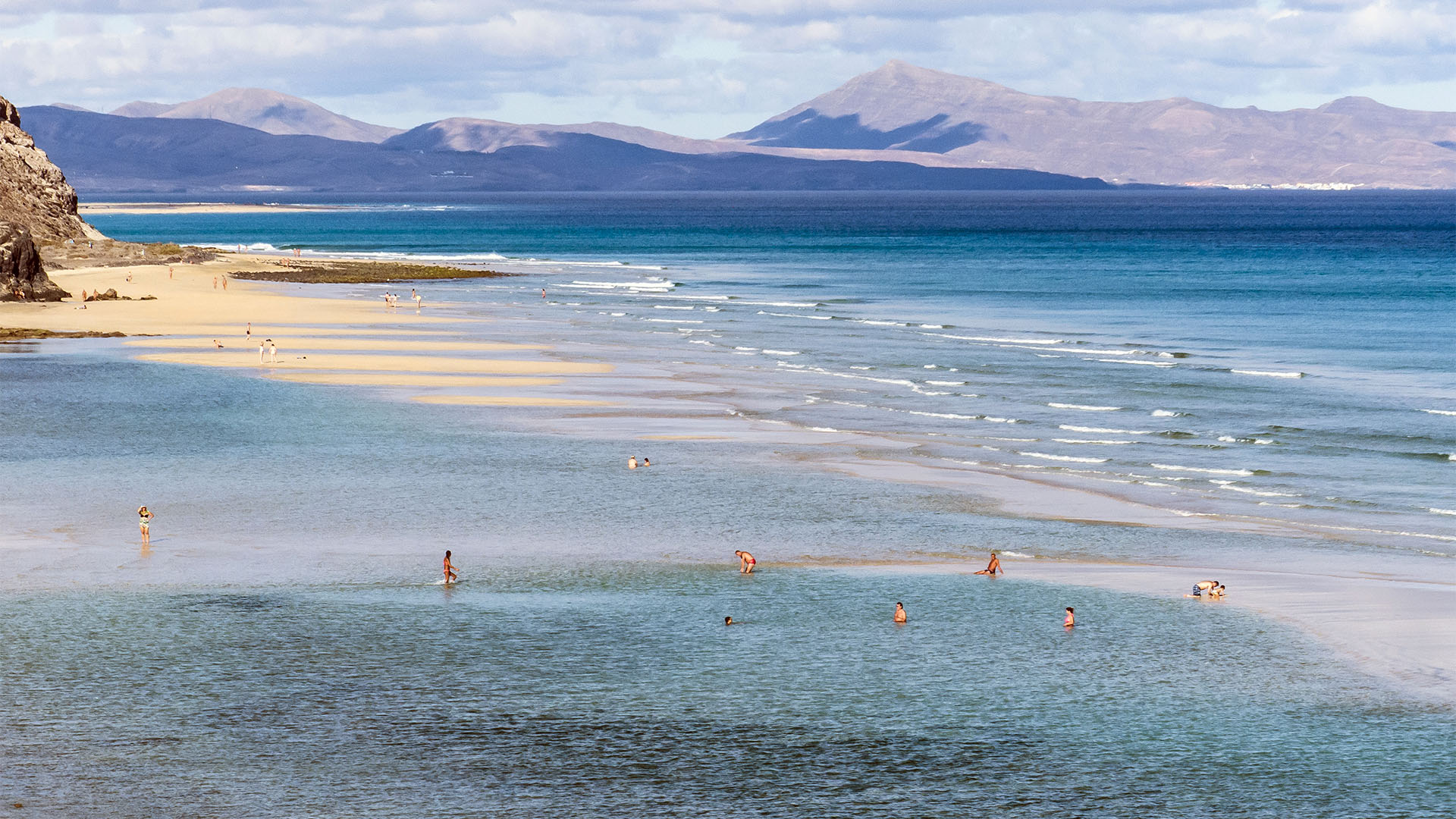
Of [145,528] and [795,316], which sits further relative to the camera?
[795,316]

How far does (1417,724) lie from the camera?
21703 millimetres

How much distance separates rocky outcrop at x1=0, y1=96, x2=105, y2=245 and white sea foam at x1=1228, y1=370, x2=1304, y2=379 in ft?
319

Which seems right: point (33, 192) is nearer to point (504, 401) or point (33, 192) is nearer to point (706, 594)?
point (504, 401)

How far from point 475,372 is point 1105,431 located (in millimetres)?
25669

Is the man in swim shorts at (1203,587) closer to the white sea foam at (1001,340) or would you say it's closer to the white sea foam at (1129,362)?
the white sea foam at (1129,362)

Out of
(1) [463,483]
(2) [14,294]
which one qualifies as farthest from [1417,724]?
(2) [14,294]

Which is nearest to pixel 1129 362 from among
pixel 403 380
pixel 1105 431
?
pixel 1105 431

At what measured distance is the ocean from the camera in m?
19.9

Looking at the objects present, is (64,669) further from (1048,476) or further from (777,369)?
(777,369)

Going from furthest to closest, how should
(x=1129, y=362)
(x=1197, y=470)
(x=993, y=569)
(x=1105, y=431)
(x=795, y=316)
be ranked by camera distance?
(x=795, y=316) → (x=1129, y=362) → (x=1105, y=431) → (x=1197, y=470) → (x=993, y=569)

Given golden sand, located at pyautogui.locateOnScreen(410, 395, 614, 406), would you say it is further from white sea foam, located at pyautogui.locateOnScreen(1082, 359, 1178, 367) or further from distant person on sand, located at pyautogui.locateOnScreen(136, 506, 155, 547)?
white sea foam, located at pyautogui.locateOnScreen(1082, 359, 1178, 367)

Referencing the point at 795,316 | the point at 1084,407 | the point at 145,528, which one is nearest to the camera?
the point at 145,528

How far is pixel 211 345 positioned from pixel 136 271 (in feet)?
148

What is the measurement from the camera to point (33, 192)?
420 feet
